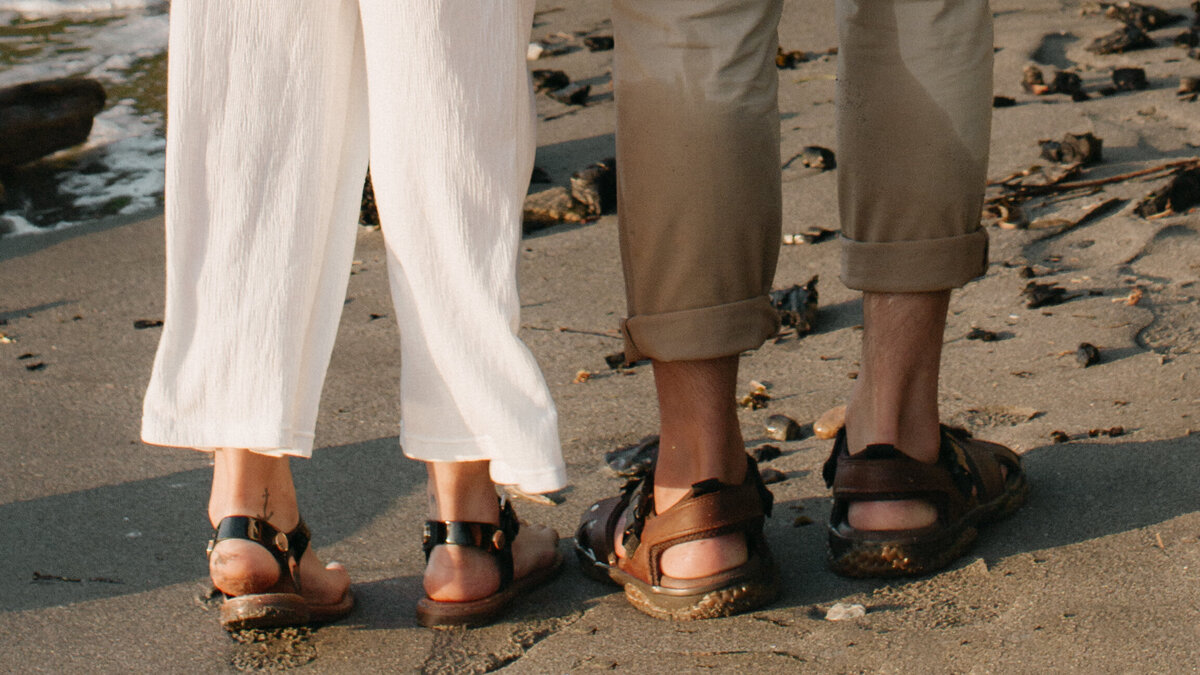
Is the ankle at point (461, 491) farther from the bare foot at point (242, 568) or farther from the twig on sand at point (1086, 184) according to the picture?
the twig on sand at point (1086, 184)

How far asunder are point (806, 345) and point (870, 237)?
2.68 feet

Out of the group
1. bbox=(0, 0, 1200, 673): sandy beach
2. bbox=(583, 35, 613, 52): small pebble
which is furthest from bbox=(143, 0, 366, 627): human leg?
bbox=(583, 35, 613, 52): small pebble

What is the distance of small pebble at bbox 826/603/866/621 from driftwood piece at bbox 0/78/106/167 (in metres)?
3.37

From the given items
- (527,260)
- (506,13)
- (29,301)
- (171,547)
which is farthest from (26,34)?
(506,13)

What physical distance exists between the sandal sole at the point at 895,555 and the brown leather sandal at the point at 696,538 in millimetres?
100

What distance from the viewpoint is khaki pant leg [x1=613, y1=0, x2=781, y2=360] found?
157 cm

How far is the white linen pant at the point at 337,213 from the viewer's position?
4.92 ft

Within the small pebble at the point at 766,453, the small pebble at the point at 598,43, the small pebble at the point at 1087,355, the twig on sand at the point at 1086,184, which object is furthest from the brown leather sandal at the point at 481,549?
the small pebble at the point at 598,43

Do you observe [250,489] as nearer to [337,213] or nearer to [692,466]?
[337,213]

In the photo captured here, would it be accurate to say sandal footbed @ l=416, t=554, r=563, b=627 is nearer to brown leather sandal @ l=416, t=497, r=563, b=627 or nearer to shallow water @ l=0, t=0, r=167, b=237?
brown leather sandal @ l=416, t=497, r=563, b=627

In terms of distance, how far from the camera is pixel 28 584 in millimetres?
1872

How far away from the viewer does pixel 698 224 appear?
5.32 ft

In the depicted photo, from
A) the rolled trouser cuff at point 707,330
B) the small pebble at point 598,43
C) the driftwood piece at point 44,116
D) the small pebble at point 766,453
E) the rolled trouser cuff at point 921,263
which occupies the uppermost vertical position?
the rolled trouser cuff at point 921,263

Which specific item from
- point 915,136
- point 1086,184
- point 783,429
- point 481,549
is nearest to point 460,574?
point 481,549
